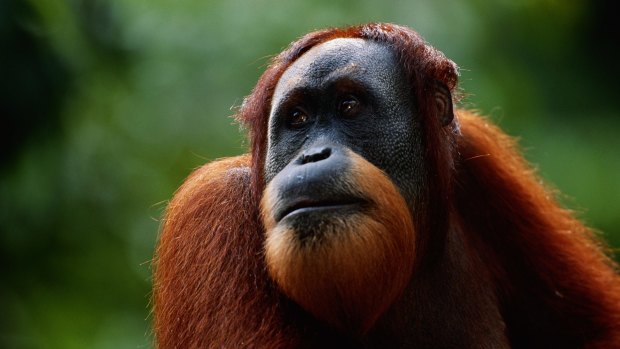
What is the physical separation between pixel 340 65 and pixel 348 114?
0.22 m

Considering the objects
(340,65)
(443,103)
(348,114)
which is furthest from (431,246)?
(340,65)

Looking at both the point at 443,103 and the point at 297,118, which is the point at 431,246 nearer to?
the point at 443,103

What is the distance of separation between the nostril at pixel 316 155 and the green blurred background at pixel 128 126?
9.96 ft

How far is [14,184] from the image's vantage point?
245 inches

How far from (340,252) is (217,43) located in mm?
3861

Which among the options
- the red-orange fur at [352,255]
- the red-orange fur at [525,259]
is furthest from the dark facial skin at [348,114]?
the red-orange fur at [525,259]

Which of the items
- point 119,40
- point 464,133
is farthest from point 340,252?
point 119,40

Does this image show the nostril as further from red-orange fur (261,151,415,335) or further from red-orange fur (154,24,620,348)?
red-orange fur (154,24,620,348)

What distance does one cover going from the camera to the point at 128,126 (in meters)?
6.71

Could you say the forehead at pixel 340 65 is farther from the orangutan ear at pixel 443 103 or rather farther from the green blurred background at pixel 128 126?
the green blurred background at pixel 128 126

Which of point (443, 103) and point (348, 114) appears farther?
point (443, 103)

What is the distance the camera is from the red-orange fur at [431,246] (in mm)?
3588

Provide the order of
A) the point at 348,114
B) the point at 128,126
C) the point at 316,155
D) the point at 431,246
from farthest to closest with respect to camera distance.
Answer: the point at 128,126
the point at 431,246
the point at 348,114
the point at 316,155

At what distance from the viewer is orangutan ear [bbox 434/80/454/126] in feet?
12.5
